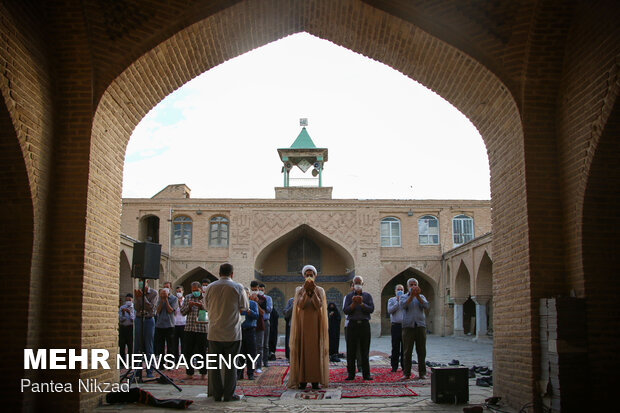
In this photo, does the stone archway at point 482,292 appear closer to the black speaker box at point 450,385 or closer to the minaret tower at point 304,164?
the minaret tower at point 304,164

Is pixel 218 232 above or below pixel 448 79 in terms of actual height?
below

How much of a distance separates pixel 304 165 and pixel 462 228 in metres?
7.31

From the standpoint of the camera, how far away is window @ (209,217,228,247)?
25609 mm

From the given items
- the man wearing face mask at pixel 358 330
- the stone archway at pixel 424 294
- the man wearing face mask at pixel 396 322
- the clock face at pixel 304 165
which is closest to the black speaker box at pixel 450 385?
the man wearing face mask at pixel 358 330

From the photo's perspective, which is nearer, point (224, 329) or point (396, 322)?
point (224, 329)

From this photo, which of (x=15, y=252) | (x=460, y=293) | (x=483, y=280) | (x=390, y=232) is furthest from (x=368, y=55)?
(x=390, y=232)

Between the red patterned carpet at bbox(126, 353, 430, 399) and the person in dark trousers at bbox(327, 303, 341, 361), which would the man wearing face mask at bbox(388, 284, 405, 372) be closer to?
the red patterned carpet at bbox(126, 353, 430, 399)

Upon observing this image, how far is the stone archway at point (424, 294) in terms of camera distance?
2545cm

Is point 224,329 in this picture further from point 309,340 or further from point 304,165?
point 304,165

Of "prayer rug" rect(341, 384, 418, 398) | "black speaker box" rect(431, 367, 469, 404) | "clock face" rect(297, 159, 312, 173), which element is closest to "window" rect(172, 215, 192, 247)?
"clock face" rect(297, 159, 312, 173)

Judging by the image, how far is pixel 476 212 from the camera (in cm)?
2561

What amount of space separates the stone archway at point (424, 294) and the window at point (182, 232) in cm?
854

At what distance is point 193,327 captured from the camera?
8688mm

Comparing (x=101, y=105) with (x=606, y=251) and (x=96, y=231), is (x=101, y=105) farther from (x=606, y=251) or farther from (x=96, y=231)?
(x=606, y=251)
